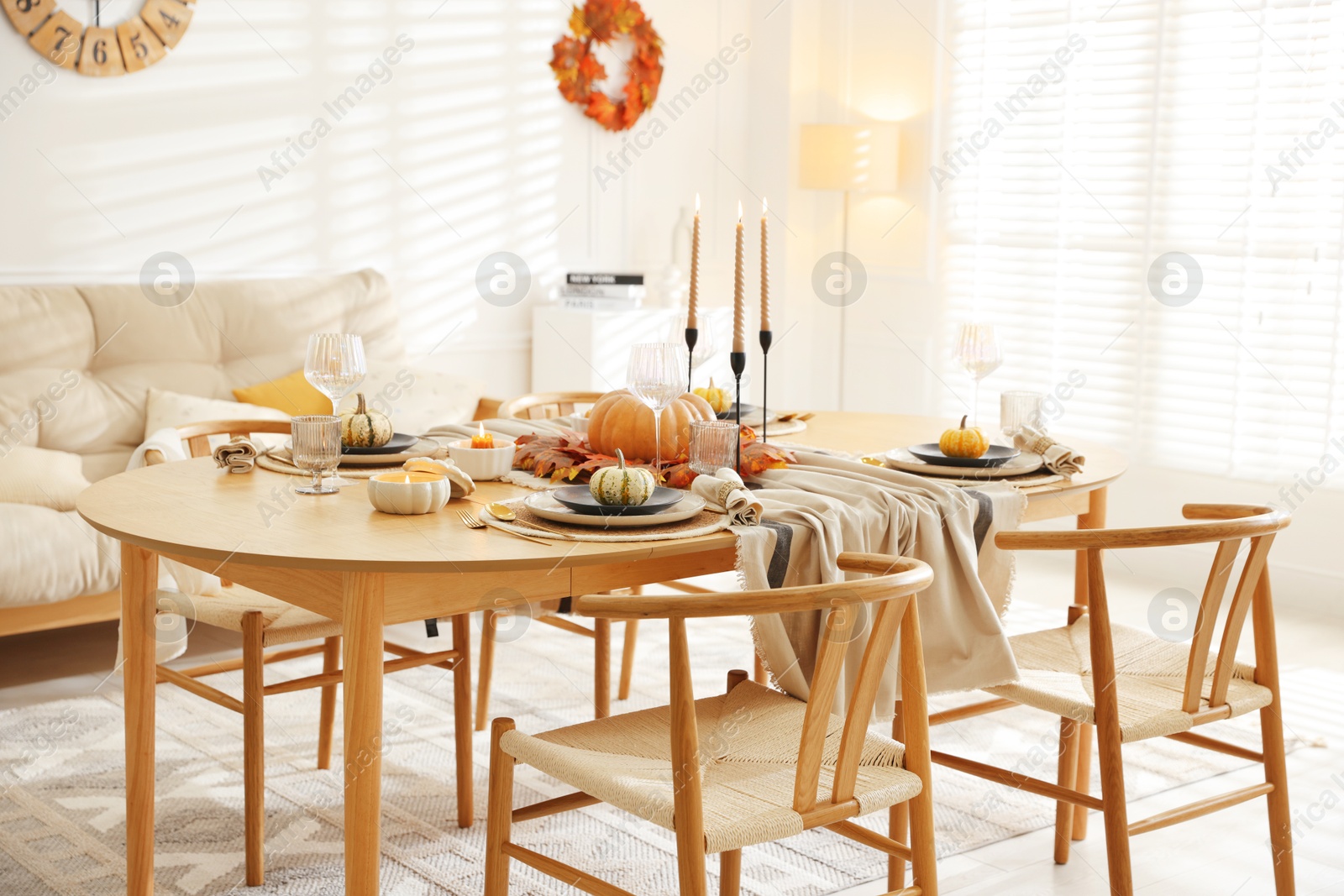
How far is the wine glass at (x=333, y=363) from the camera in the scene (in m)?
2.06

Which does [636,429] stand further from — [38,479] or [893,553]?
[38,479]

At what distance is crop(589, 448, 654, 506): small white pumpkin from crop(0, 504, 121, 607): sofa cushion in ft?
5.61

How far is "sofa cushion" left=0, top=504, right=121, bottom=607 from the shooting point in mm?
2939

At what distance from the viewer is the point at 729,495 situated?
6.05 feet

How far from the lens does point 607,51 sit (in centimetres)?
492

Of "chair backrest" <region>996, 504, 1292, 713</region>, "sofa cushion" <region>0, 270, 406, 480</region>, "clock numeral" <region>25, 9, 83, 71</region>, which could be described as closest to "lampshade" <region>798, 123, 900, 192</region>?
"sofa cushion" <region>0, 270, 406, 480</region>

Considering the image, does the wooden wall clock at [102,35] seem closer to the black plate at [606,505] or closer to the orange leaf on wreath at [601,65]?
the orange leaf on wreath at [601,65]

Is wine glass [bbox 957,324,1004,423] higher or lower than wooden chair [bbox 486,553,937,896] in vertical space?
higher

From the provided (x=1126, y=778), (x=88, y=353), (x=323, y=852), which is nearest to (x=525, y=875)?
(x=323, y=852)

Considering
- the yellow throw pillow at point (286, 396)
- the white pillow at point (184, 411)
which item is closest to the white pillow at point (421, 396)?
the yellow throw pillow at point (286, 396)

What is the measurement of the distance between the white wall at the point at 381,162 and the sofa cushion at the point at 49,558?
0.98m

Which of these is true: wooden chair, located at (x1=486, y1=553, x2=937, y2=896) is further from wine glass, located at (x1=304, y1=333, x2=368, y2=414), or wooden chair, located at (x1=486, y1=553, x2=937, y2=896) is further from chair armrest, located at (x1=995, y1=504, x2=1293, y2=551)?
wine glass, located at (x1=304, y1=333, x2=368, y2=414)

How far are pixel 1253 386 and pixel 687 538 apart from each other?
2.96 metres

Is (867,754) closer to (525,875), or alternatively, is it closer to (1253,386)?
(525,875)
